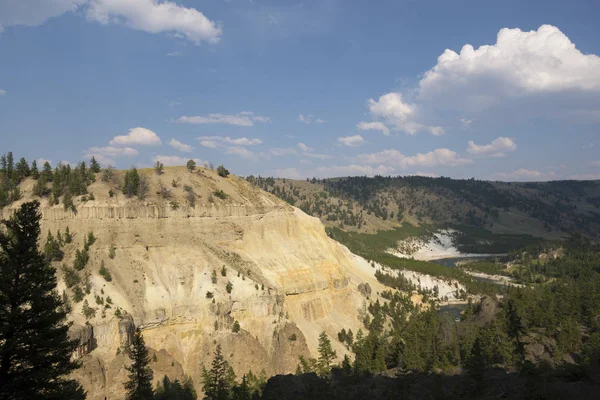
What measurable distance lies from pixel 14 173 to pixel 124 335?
36.1 meters

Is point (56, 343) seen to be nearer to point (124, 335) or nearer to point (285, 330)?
point (124, 335)

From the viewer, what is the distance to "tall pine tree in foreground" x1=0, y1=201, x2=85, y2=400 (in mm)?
19078

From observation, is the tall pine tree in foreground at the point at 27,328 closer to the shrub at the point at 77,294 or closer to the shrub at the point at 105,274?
the shrub at the point at 77,294

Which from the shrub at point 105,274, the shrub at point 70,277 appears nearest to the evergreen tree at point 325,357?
the shrub at point 105,274

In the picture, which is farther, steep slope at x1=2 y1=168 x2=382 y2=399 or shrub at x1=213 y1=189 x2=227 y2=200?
shrub at x1=213 y1=189 x2=227 y2=200

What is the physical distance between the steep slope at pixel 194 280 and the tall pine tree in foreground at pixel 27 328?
1186 inches

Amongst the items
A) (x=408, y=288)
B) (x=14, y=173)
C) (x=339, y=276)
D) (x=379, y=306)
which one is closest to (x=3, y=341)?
(x=14, y=173)

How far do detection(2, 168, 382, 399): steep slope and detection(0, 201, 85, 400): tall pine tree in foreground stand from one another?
98.9ft

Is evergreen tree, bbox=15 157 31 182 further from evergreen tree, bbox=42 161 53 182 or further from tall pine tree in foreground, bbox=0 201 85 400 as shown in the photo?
tall pine tree in foreground, bbox=0 201 85 400

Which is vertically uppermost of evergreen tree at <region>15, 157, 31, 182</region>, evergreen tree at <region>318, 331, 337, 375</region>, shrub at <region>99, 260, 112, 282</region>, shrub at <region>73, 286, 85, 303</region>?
evergreen tree at <region>15, 157, 31, 182</region>

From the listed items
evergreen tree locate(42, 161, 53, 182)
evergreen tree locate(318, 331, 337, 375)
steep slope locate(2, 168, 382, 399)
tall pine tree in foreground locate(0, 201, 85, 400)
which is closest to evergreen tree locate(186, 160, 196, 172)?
steep slope locate(2, 168, 382, 399)

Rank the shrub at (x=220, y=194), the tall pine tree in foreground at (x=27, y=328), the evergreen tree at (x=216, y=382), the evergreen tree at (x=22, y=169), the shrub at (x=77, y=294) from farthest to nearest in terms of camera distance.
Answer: the shrub at (x=220, y=194)
the evergreen tree at (x=22, y=169)
the shrub at (x=77, y=294)
the evergreen tree at (x=216, y=382)
the tall pine tree in foreground at (x=27, y=328)

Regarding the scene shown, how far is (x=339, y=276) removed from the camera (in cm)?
8381

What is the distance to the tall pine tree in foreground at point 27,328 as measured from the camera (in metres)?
19.1
